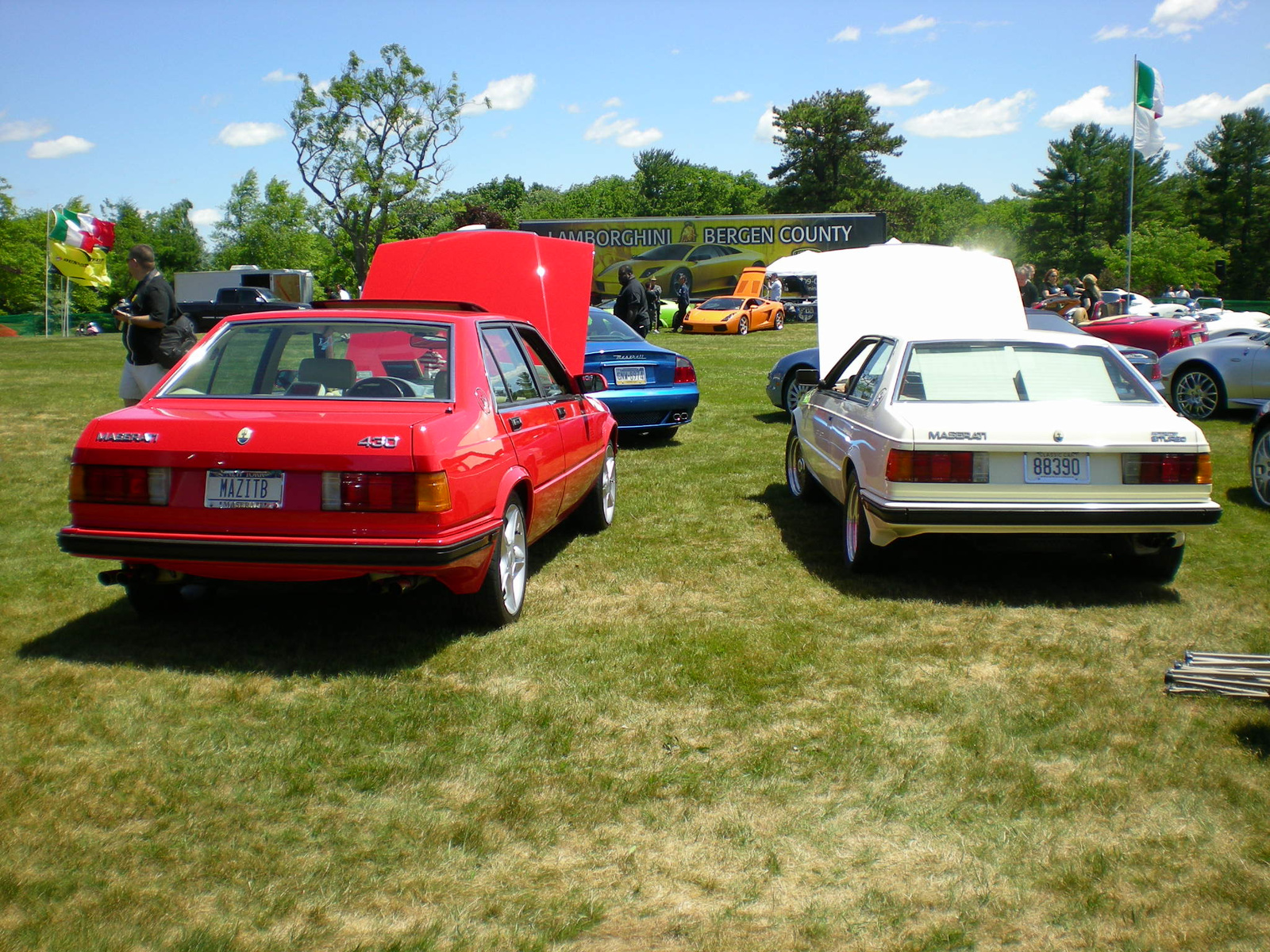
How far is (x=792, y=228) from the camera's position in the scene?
40062mm

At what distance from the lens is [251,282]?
143ft

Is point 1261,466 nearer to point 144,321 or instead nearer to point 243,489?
point 243,489

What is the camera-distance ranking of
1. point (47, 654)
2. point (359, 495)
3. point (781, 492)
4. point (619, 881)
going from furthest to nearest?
1. point (781, 492)
2. point (47, 654)
3. point (359, 495)
4. point (619, 881)

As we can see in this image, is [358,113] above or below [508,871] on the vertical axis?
above

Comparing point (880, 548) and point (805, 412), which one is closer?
point (880, 548)

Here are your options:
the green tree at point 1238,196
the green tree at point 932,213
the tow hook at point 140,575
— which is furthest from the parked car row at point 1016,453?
the green tree at point 1238,196

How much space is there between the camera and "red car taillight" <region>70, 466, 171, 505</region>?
4.50 meters

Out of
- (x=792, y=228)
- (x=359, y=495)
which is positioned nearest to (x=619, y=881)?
(x=359, y=495)

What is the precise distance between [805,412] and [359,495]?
4.48 metres

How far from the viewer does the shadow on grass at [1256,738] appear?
3.72m

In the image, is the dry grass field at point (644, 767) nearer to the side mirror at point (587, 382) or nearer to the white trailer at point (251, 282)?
the side mirror at point (587, 382)

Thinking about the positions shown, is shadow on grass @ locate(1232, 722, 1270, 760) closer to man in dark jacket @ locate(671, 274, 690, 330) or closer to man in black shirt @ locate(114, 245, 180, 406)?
man in black shirt @ locate(114, 245, 180, 406)

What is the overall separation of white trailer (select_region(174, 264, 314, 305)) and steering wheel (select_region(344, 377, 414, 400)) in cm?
3743

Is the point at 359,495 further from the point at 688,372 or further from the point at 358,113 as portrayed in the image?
the point at 358,113
